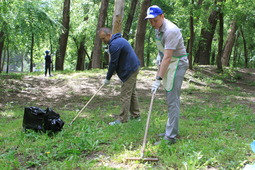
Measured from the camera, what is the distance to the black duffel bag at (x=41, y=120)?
184 inches

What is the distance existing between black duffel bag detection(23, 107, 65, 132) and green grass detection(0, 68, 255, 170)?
0.15 meters

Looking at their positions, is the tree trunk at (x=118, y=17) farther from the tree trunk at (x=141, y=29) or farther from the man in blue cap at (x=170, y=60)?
the man in blue cap at (x=170, y=60)

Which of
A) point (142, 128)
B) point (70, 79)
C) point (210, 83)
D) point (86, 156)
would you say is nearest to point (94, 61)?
point (70, 79)

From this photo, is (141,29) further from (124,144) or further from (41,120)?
(124,144)

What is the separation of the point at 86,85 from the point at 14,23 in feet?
12.1

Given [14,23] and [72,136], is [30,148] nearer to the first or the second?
[72,136]

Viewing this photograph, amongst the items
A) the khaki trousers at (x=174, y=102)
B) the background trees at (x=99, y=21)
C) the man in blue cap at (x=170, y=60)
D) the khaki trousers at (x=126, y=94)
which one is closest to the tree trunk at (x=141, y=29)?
the background trees at (x=99, y=21)

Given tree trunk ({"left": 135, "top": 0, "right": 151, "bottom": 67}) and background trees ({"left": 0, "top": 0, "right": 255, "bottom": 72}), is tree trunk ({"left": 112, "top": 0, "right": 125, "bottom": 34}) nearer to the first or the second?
background trees ({"left": 0, "top": 0, "right": 255, "bottom": 72})

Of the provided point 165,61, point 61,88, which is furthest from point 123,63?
point 61,88

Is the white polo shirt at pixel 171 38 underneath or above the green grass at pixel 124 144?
above

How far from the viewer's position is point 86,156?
12.5 ft

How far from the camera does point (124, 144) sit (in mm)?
4172

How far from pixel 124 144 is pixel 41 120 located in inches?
63.9

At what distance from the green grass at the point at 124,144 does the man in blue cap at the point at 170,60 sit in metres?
0.48
